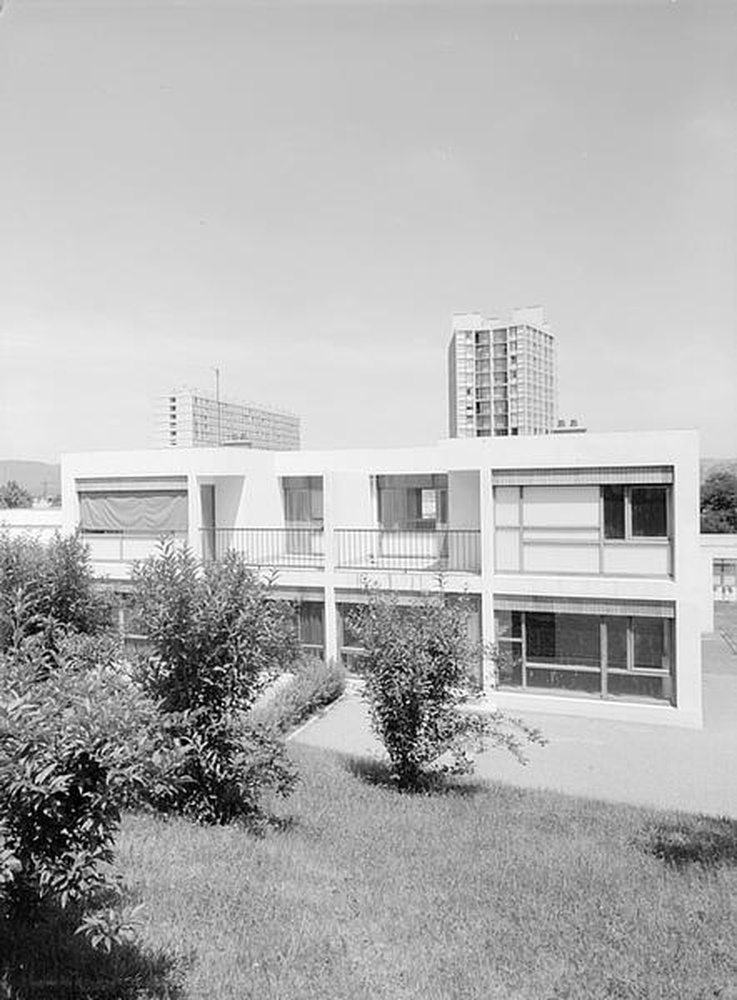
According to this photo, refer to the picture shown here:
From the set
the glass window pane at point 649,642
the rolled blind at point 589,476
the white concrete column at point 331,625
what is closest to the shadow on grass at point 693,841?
the glass window pane at point 649,642

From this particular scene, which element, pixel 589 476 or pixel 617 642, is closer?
pixel 589 476

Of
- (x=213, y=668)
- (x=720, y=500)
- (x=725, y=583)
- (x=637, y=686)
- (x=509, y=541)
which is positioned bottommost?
(x=637, y=686)

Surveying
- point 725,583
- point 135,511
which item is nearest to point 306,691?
point 135,511

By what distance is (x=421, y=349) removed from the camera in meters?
10.1

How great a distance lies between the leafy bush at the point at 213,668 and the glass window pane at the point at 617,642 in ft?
17.9

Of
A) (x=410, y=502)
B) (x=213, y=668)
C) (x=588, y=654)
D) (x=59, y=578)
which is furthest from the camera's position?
(x=410, y=502)

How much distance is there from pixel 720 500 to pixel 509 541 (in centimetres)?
346

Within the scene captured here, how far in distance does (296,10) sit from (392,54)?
74cm

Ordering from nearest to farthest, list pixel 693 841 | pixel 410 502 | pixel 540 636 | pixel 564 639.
A: pixel 693 841 → pixel 564 639 → pixel 540 636 → pixel 410 502

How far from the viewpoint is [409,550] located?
38.7 ft

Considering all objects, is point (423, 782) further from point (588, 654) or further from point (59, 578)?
point (59, 578)

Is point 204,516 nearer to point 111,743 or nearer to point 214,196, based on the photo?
point 214,196

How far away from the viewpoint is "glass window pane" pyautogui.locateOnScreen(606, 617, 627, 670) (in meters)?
9.30

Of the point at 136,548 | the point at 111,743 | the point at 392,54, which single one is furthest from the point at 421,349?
the point at 111,743
